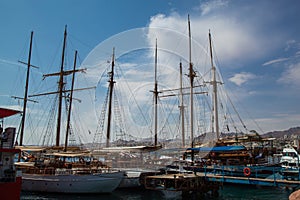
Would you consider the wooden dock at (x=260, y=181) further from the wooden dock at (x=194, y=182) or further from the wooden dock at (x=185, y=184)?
the wooden dock at (x=185, y=184)

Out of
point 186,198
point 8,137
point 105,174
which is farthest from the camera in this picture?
point 105,174

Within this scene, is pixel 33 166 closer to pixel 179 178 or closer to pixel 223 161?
pixel 179 178

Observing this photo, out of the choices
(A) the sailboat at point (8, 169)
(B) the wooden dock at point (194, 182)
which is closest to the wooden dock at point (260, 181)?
(B) the wooden dock at point (194, 182)

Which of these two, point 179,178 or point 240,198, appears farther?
point 240,198

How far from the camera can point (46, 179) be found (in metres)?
30.3

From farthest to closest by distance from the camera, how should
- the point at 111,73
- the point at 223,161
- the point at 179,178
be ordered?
the point at 111,73, the point at 223,161, the point at 179,178

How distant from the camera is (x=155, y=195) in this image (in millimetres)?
29547

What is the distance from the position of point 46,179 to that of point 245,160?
85.8ft

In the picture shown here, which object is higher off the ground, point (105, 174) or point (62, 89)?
point (62, 89)

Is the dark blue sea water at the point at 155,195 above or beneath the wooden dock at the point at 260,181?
beneath

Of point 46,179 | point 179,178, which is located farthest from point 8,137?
point 179,178

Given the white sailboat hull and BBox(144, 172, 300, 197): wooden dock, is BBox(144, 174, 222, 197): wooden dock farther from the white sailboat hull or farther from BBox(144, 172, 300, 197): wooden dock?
the white sailboat hull

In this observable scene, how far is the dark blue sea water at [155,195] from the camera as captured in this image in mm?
27438

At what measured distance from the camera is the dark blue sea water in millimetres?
27438
